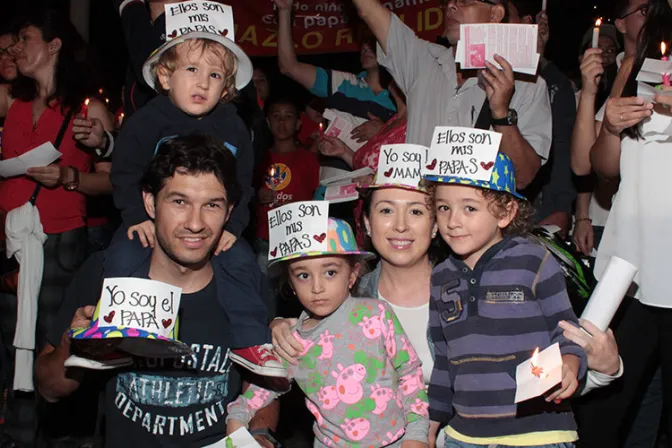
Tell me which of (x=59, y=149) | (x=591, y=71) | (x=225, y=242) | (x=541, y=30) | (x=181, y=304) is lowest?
(x=181, y=304)

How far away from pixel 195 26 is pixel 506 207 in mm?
1689

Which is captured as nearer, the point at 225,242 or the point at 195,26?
the point at 225,242

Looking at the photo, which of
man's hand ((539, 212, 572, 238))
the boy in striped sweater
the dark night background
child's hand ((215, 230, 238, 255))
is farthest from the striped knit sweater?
the dark night background

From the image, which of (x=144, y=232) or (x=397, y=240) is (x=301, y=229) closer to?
(x=397, y=240)

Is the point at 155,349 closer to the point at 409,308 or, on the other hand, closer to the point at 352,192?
the point at 409,308

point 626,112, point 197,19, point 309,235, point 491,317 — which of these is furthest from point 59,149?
point 626,112

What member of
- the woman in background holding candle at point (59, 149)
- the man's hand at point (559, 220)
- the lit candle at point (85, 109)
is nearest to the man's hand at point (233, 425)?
the woman in background holding candle at point (59, 149)

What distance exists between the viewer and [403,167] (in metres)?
3.82

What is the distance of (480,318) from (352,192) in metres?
1.57

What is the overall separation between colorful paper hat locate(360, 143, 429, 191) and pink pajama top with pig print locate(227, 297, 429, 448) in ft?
1.89

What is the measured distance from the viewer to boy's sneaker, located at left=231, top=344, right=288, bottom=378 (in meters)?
3.48

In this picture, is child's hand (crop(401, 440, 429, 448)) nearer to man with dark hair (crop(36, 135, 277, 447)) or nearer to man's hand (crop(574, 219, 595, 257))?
man with dark hair (crop(36, 135, 277, 447))

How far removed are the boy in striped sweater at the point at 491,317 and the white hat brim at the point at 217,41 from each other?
47.5 inches

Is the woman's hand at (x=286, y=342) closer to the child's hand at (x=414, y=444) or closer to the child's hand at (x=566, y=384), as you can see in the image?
the child's hand at (x=414, y=444)
